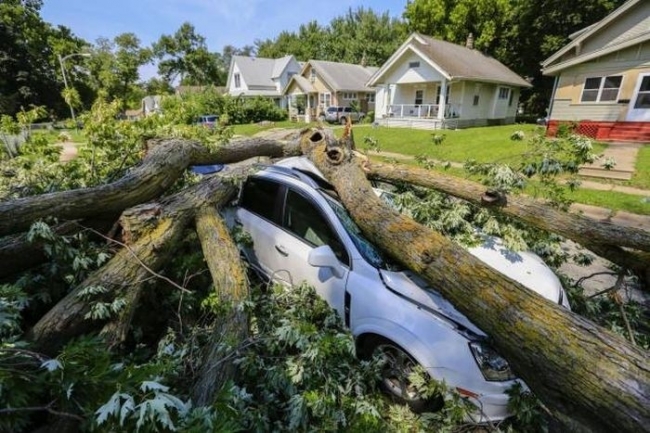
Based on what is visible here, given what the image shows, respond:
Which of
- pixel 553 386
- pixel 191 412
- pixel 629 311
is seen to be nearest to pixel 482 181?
pixel 629 311

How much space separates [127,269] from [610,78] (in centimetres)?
2115

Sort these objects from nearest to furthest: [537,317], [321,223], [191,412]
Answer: [191,412] → [537,317] → [321,223]

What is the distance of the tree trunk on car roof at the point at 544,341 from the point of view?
5.25 feet

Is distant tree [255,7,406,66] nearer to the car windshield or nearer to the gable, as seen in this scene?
the gable

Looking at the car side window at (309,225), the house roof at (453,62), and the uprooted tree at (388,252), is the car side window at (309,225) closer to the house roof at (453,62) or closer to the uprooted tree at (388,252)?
the uprooted tree at (388,252)

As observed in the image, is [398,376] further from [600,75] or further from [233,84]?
[233,84]

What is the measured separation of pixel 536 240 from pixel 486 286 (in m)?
2.26

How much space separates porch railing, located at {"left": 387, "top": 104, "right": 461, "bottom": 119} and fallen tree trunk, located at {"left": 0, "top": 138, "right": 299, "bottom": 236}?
20277mm

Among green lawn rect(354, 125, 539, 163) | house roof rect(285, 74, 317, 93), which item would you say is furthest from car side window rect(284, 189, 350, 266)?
house roof rect(285, 74, 317, 93)

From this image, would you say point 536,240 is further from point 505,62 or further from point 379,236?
point 505,62

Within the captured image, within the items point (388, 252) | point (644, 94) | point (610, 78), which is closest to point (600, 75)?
point (610, 78)

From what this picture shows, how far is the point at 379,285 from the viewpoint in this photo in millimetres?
2807

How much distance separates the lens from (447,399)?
2.38 metres

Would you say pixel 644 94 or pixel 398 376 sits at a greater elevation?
pixel 644 94
